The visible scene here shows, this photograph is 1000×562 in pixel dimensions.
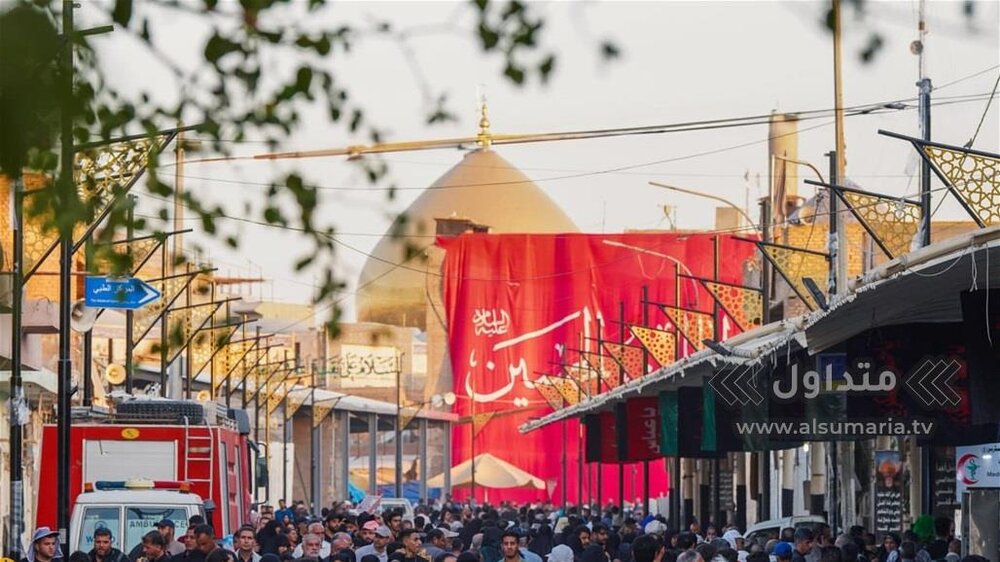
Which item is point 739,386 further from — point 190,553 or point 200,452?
point 190,553

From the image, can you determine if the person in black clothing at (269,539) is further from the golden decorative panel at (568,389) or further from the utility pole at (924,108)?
the golden decorative panel at (568,389)

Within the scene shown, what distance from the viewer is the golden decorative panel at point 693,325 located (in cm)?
4409

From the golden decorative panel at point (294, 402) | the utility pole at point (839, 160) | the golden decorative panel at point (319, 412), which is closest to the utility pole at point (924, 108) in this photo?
the utility pole at point (839, 160)

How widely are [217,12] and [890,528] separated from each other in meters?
27.8

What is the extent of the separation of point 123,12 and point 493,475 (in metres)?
75.1

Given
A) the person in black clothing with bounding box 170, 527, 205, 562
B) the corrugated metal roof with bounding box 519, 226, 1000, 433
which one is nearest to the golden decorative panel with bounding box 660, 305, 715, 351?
the corrugated metal roof with bounding box 519, 226, 1000, 433

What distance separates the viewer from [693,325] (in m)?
48.9

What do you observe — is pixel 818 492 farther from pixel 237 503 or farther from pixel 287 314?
pixel 287 314

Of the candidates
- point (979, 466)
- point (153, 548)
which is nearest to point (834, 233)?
point (979, 466)

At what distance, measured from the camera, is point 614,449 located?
156 ft

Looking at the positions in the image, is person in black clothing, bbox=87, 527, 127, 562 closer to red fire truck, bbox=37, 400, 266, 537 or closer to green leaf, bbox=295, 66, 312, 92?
red fire truck, bbox=37, 400, 266, 537

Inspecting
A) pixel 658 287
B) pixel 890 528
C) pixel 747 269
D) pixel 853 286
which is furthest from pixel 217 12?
pixel 658 287

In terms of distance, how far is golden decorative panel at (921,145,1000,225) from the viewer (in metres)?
18.4

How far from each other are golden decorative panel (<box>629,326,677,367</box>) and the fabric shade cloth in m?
34.5
